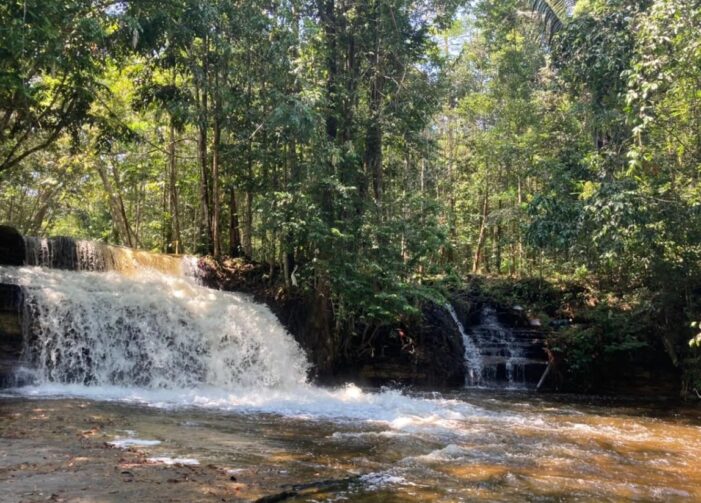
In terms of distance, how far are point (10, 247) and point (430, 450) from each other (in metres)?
11.4

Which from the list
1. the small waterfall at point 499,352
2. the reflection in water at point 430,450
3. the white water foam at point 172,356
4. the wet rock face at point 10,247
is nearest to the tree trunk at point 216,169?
the white water foam at point 172,356

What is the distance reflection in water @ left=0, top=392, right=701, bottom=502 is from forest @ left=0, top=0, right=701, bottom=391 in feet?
12.9

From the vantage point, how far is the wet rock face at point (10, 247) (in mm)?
13617

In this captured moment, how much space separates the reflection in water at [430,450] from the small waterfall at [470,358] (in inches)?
208

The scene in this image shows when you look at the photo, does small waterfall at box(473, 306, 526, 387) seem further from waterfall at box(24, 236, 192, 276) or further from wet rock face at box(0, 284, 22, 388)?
wet rock face at box(0, 284, 22, 388)

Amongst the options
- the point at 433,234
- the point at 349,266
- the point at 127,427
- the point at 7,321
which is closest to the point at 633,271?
the point at 433,234

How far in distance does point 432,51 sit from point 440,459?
13.4m

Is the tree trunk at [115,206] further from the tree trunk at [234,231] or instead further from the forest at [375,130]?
the tree trunk at [234,231]

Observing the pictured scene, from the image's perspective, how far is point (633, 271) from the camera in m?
14.7

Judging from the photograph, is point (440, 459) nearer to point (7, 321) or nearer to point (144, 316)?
point (144, 316)

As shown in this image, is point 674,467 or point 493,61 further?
point 493,61

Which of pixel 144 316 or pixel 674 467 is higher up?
pixel 144 316

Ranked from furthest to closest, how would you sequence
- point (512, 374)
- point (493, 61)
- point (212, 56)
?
point (493, 61), point (512, 374), point (212, 56)

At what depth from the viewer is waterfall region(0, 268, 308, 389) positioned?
10.9 m
